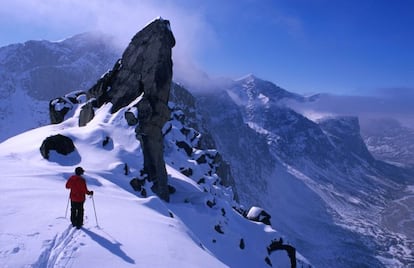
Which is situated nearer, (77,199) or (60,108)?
(77,199)

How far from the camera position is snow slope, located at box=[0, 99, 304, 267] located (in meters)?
12.4

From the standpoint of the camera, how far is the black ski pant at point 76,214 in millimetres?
14555

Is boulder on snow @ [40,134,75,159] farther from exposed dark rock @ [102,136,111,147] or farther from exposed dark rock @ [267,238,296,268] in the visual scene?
exposed dark rock @ [267,238,296,268]

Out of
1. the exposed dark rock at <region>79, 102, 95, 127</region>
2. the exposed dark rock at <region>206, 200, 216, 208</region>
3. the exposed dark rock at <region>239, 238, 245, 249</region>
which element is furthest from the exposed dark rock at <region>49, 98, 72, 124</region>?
the exposed dark rock at <region>239, 238, 245, 249</region>

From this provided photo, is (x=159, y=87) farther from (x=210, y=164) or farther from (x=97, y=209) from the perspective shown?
(x=210, y=164)

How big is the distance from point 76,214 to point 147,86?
87.8 feet

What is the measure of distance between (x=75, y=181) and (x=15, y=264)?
4999mm

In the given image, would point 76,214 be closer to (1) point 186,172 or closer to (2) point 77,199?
(2) point 77,199

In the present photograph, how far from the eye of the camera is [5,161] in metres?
25.7

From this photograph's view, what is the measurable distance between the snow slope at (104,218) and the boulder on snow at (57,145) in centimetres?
50

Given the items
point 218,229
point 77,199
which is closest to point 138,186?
point 218,229

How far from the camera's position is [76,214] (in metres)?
14.8

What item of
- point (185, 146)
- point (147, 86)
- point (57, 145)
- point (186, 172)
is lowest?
point (186, 172)

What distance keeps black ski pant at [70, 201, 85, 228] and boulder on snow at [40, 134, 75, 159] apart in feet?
48.5
